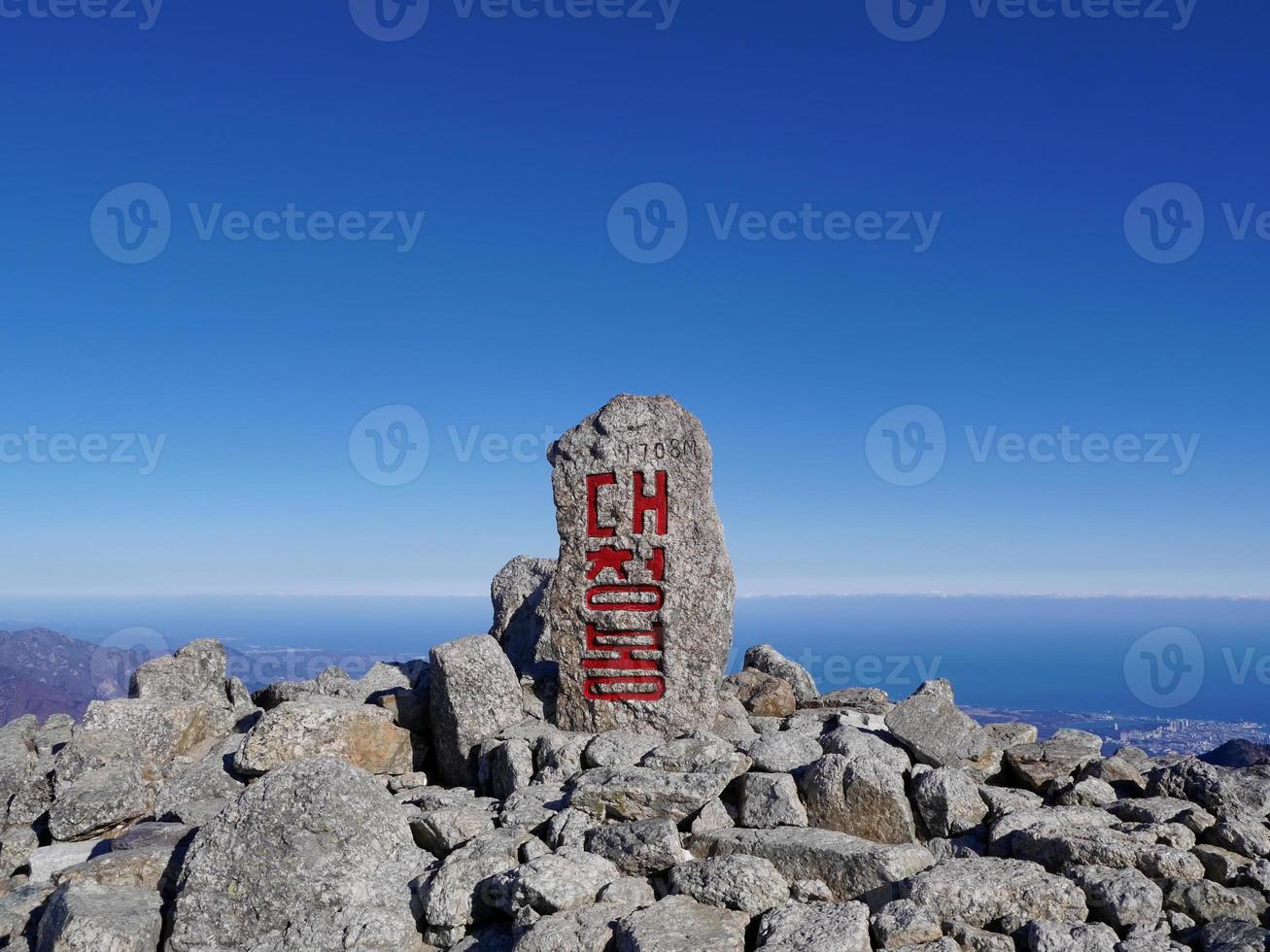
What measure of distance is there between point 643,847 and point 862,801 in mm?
2428

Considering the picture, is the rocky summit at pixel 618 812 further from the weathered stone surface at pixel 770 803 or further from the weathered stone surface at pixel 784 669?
the weathered stone surface at pixel 784 669

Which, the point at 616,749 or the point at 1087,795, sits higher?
the point at 616,749

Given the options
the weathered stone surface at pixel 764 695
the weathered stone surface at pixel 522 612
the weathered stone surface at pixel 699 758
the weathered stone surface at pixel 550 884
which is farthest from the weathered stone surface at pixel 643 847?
the weathered stone surface at pixel 764 695

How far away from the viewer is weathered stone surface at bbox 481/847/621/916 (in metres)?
7.66

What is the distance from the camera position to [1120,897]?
7.39 meters

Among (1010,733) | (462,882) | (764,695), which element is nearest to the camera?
(462,882)

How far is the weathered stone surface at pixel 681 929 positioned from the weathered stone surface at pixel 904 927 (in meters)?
1.07

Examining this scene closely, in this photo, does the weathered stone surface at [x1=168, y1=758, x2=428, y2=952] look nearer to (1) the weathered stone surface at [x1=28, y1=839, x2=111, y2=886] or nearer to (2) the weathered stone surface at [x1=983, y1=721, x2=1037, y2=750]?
(1) the weathered stone surface at [x1=28, y1=839, x2=111, y2=886]

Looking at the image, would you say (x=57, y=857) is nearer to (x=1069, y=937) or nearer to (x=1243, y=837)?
(x=1069, y=937)

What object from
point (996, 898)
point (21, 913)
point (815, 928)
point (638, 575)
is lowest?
point (21, 913)

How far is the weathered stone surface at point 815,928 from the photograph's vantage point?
6832 mm

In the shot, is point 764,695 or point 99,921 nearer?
point 99,921

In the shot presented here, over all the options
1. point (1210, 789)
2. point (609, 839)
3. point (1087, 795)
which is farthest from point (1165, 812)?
point (609, 839)

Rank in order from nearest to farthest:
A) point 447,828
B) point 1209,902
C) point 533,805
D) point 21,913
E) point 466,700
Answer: point 1209,902
point 21,913
point 447,828
point 533,805
point 466,700
